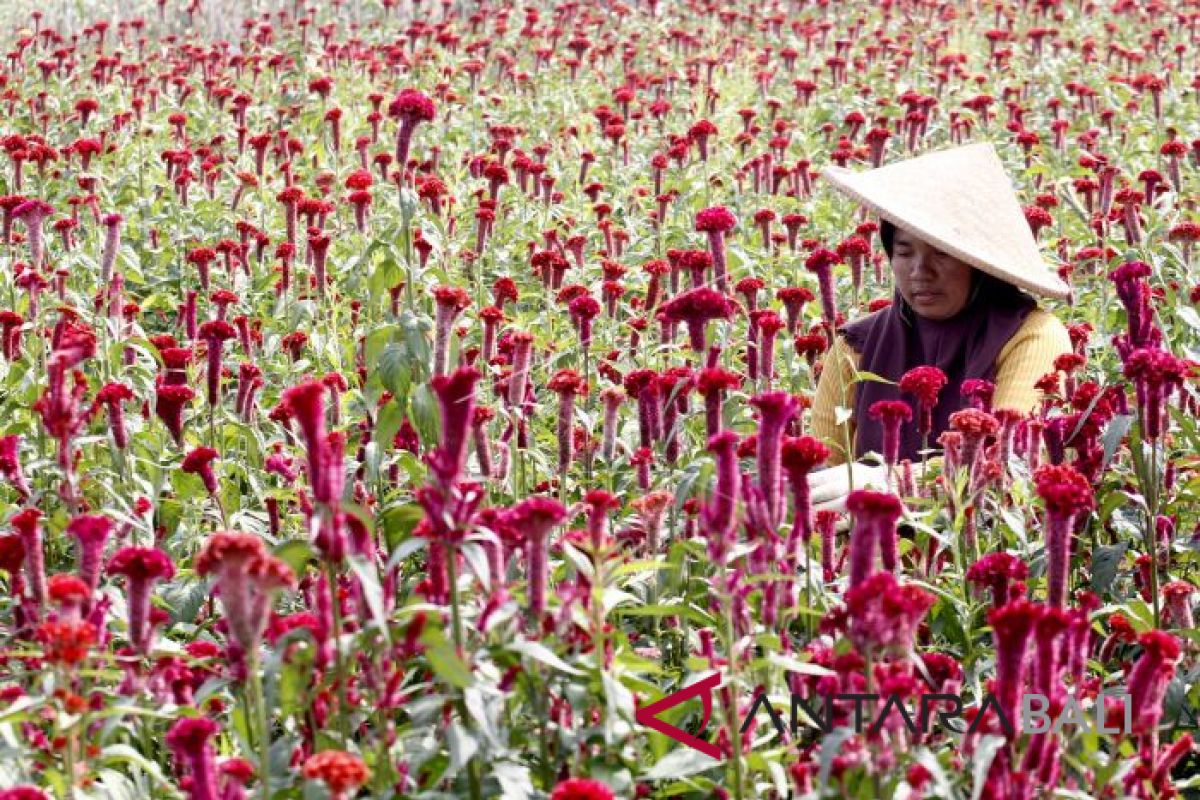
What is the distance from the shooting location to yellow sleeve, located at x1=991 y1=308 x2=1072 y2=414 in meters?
3.93

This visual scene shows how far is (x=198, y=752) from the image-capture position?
1.86 m

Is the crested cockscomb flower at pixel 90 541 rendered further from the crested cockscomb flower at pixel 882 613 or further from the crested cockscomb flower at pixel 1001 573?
the crested cockscomb flower at pixel 1001 573

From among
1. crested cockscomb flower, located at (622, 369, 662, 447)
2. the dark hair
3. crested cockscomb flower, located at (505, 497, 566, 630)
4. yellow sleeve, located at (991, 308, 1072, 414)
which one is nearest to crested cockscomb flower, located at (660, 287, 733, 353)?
crested cockscomb flower, located at (622, 369, 662, 447)

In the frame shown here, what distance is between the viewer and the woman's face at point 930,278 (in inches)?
164

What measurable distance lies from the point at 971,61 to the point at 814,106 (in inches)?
80.8

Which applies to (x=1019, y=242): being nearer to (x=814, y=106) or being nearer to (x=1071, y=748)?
(x=1071, y=748)

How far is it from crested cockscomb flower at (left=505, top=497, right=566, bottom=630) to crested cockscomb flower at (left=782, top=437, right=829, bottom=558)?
1.36 ft

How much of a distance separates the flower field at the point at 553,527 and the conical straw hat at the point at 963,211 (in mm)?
207

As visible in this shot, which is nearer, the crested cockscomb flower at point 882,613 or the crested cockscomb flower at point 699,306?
the crested cockscomb flower at point 882,613

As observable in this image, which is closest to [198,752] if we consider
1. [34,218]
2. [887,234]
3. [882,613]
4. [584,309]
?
[882,613]

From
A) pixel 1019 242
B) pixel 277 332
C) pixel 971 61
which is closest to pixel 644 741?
pixel 1019 242

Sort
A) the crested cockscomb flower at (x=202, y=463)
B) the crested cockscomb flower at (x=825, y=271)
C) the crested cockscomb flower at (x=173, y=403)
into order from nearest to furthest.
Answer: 1. the crested cockscomb flower at (x=202, y=463)
2. the crested cockscomb flower at (x=173, y=403)
3. the crested cockscomb flower at (x=825, y=271)

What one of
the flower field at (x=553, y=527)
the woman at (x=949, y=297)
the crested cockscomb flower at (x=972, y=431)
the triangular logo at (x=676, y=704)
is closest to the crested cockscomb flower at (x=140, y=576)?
the flower field at (x=553, y=527)

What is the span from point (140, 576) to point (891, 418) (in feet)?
4.29
